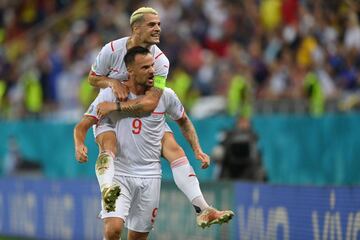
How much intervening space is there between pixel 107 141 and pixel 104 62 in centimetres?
83

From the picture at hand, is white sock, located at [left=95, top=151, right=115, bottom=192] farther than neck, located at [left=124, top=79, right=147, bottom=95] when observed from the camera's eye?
No

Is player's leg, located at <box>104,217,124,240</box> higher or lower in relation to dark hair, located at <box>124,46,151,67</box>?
lower

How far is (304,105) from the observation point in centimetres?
1841

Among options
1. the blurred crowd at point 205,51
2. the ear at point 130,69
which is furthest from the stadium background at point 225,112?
the ear at point 130,69

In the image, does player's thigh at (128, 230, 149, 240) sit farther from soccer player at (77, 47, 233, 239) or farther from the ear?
the ear

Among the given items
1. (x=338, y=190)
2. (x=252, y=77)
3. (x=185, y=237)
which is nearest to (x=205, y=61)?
(x=252, y=77)

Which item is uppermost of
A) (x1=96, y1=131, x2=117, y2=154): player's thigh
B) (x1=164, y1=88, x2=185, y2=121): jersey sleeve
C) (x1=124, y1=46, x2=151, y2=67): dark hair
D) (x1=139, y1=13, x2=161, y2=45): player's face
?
(x1=139, y1=13, x2=161, y2=45): player's face

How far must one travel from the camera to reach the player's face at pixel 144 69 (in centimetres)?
1118

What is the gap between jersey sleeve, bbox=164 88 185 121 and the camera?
11.5 metres

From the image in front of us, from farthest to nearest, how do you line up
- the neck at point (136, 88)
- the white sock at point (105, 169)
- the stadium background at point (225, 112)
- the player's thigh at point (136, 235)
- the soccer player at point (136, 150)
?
1. the stadium background at point (225, 112)
2. the player's thigh at point (136, 235)
3. the neck at point (136, 88)
4. the soccer player at point (136, 150)
5. the white sock at point (105, 169)

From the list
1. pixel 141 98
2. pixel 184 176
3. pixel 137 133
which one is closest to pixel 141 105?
pixel 141 98

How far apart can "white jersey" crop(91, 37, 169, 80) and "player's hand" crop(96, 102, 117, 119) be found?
438 mm

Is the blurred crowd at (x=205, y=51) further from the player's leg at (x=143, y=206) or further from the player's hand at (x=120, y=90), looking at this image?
the player's hand at (x=120, y=90)

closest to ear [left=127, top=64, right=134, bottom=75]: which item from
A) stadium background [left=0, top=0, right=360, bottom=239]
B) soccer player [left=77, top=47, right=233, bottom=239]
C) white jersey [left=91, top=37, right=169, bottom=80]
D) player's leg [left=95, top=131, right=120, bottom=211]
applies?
soccer player [left=77, top=47, right=233, bottom=239]
